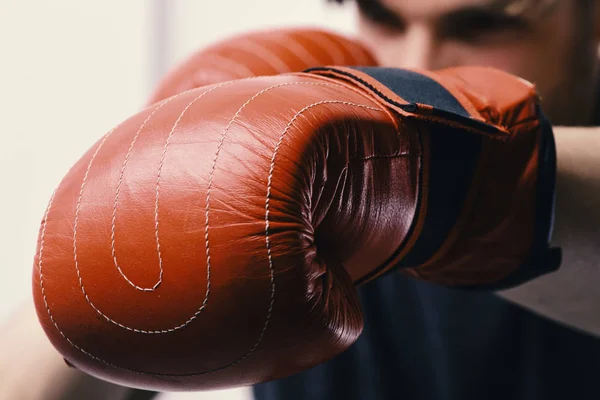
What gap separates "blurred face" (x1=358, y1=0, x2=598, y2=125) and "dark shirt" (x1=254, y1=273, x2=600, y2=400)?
364 millimetres

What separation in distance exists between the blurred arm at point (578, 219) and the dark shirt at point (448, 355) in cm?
33

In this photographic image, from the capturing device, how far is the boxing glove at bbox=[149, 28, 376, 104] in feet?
2.47

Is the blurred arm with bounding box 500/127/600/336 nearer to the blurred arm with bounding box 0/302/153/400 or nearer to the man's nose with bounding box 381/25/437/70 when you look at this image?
the man's nose with bounding box 381/25/437/70

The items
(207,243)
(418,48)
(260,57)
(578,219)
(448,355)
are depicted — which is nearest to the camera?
(207,243)

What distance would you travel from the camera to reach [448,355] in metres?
1.14

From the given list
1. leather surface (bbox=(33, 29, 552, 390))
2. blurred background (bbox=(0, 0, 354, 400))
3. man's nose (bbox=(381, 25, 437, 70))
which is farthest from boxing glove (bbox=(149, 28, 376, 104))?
blurred background (bbox=(0, 0, 354, 400))

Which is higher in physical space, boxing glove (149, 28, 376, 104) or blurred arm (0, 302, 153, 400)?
boxing glove (149, 28, 376, 104)

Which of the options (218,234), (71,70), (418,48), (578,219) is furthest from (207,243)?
(71,70)

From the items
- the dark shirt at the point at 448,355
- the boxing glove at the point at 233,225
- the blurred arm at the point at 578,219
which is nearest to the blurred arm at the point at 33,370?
the boxing glove at the point at 233,225

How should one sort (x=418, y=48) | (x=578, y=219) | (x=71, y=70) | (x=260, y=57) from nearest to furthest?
(x=578, y=219) < (x=260, y=57) < (x=418, y=48) < (x=71, y=70)

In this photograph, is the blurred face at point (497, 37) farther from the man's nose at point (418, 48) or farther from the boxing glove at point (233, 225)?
the boxing glove at point (233, 225)

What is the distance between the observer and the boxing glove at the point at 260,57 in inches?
29.7

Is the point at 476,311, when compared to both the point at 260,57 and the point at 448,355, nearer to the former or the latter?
the point at 448,355

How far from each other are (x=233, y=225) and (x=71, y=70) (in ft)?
4.29
